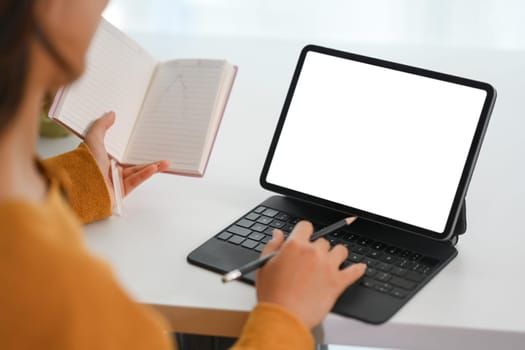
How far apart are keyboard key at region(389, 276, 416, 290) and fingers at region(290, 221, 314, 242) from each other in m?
0.10

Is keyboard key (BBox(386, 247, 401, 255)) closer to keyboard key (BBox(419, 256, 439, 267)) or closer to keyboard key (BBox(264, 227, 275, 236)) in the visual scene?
keyboard key (BBox(419, 256, 439, 267))

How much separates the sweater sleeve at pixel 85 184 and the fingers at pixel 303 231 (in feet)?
0.84

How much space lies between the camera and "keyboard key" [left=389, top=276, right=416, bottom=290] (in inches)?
35.6

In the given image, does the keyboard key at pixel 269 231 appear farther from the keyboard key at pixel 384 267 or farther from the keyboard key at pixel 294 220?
the keyboard key at pixel 384 267

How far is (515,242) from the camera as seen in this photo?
39.6 inches

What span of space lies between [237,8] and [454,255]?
75.4 inches

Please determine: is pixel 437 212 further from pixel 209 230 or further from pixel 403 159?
pixel 209 230

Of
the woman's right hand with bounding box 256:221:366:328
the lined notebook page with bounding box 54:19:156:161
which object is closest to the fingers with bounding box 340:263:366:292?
the woman's right hand with bounding box 256:221:366:328

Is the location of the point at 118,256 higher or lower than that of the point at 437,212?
lower

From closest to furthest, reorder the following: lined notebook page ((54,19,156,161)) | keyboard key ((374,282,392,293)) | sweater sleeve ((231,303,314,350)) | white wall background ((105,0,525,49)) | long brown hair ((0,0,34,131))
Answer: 1. long brown hair ((0,0,34,131))
2. sweater sleeve ((231,303,314,350))
3. keyboard key ((374,282,392,293))
4. lined notebook page ((54,19,156,161))
5. white wall background ((105,0,525,49))

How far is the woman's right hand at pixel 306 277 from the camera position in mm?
833

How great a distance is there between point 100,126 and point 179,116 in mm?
114

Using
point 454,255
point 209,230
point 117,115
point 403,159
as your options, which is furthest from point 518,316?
point 117,115

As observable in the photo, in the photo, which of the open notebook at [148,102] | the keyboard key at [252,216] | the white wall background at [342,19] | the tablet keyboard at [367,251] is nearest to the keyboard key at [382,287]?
the tablet keyboard at [367,251]
